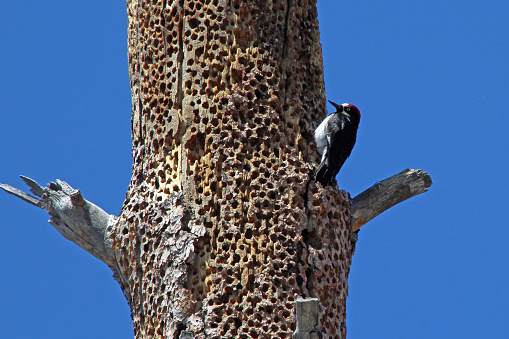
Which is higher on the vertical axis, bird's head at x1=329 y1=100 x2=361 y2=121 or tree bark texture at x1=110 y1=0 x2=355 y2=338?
bird's head at x1=329 y1=100 x2=361 y2=121

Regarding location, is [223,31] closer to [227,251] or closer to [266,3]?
[266,3]

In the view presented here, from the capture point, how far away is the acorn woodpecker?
4.15m

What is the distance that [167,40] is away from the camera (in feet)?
14.2

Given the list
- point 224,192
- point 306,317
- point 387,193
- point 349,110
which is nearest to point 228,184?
point 224,192

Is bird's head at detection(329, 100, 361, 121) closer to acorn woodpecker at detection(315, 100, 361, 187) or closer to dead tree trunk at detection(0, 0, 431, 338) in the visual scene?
acorn woodpecker at detection(315, 100, 361, 187)

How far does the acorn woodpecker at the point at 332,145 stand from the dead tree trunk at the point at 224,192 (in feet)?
0.18

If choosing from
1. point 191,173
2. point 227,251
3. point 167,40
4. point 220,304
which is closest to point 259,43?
point 167,40

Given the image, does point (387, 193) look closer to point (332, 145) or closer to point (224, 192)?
point (332, 145)

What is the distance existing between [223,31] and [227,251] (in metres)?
1.21

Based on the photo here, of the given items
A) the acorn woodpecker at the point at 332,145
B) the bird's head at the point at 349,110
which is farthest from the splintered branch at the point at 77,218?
the bird's head at the point at 349,110

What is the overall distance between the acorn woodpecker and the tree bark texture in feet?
0.20

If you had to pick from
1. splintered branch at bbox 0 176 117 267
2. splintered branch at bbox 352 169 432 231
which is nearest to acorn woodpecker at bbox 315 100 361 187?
splintered branch at bbox 352 169 432 231

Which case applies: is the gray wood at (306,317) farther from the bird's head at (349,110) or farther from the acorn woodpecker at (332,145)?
the bird's head at (349,110)

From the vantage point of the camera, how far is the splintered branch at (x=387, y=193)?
4.50 metres
